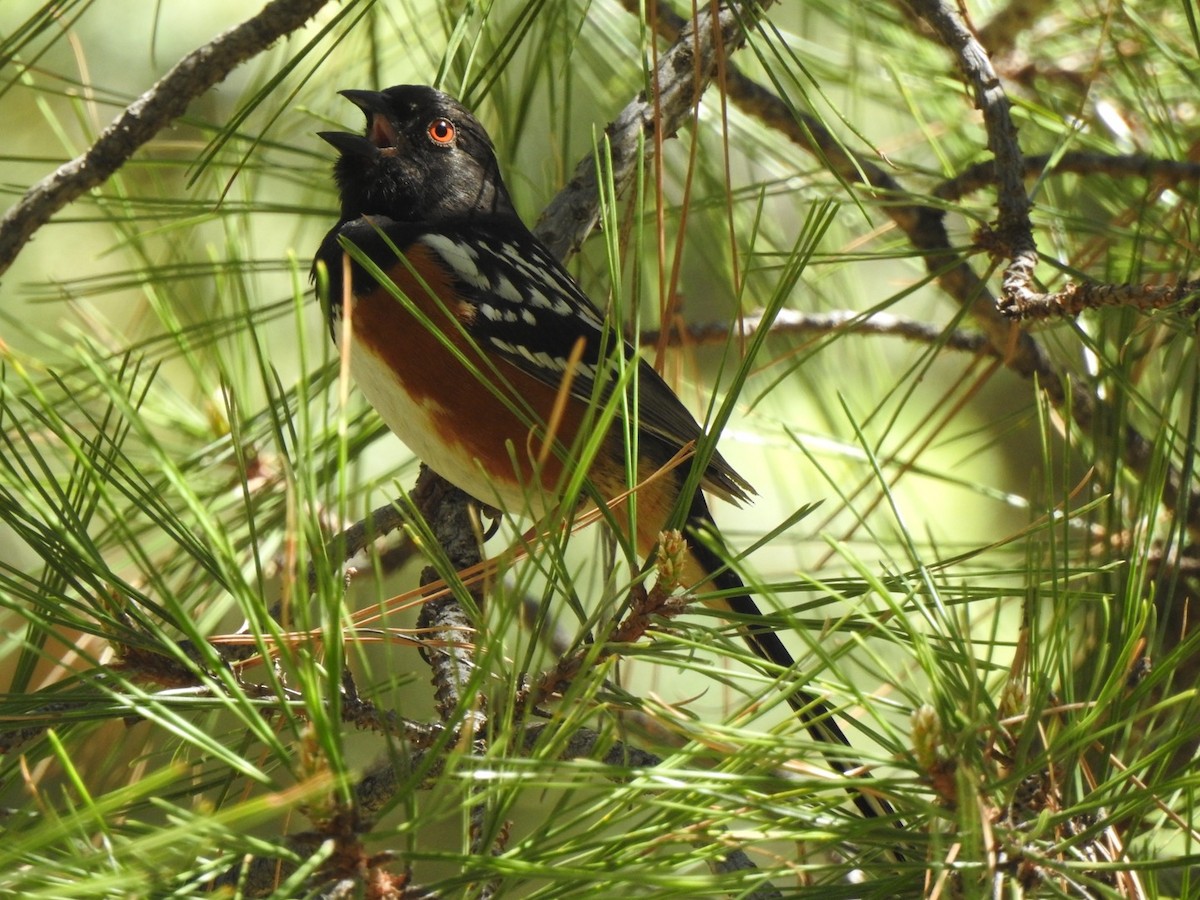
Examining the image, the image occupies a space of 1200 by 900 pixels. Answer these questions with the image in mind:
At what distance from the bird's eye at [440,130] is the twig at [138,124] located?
601mm

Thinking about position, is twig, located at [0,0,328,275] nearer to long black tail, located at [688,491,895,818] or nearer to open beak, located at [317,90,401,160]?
open beak, located at [317,90,401,160]

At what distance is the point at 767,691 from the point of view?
78cm

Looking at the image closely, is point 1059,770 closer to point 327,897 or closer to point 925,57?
point 327,897

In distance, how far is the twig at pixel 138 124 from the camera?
4.06ft

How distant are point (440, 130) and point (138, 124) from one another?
663 millimetres

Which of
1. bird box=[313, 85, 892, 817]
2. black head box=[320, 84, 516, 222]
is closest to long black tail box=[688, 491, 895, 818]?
bird box=[313, 85, 892, 817]

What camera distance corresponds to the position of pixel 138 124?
1261 mm

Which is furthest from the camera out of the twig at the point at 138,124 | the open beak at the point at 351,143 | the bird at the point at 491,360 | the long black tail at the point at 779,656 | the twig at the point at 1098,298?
the open beak at the point at 351,143

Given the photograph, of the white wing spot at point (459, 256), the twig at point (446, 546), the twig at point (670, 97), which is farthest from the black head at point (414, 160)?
the twig at point (446, 546)

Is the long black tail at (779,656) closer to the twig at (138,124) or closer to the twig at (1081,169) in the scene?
the twig at (1081,169)

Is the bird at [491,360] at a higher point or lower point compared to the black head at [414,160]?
lower

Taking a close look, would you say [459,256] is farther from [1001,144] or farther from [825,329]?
[1001,144]

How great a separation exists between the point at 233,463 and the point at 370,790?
904mm

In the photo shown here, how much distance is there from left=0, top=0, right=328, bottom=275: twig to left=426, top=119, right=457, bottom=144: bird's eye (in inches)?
23.7
